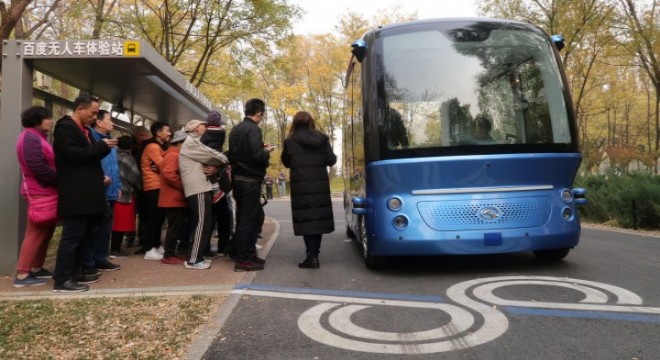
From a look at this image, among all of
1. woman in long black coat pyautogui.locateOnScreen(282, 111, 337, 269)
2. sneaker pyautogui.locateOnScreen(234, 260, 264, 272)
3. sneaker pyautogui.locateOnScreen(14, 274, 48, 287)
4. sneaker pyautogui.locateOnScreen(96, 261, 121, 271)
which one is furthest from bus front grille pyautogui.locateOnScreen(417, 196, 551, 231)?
sneaker pyautogui.locateOnScreen(14, 274, 48, 287)

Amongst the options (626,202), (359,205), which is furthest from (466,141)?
(626,202)

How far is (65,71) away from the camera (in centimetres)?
590

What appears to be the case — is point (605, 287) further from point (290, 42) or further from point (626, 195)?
point (290, 42)

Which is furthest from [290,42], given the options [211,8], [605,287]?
[605,287]

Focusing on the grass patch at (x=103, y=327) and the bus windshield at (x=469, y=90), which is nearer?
the grass patch at (x=103, y=327)

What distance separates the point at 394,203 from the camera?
486 centimetres

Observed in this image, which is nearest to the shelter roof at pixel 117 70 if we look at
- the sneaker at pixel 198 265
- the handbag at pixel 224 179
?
the handbag at pixel 224 179

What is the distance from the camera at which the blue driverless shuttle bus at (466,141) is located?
4.75 m

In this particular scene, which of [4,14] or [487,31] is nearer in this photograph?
[487,31]

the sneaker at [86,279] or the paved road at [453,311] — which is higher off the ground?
the sneaker at [86,279]

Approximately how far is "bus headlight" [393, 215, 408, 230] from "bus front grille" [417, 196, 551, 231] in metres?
0.18

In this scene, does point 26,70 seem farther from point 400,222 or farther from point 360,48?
point 400,222

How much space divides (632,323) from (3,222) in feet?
19.3

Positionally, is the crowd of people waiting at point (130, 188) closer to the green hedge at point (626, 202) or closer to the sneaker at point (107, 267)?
the sneaker at point (107, 267)
